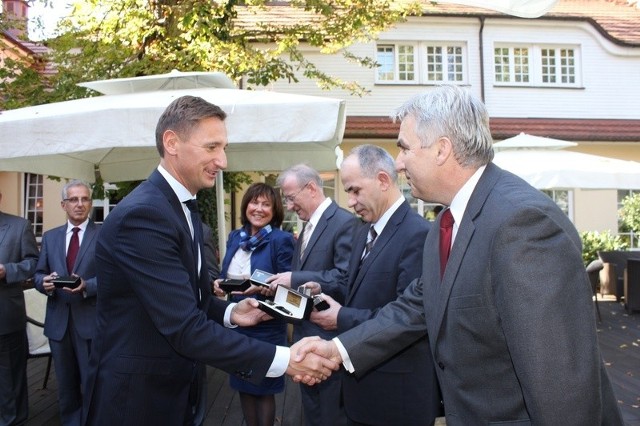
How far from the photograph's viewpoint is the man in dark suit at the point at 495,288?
173cm

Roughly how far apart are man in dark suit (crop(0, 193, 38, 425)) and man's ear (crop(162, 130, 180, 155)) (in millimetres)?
3111

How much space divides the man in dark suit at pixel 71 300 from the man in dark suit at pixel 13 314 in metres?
0.16

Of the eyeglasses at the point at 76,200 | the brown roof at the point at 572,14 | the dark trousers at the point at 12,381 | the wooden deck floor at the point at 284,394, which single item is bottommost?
the wooden deck floor at the point at 284,394

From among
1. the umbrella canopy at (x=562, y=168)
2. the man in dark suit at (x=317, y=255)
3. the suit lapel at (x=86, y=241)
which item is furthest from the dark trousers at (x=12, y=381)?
the umbrella canopy at (x=562, y=168)

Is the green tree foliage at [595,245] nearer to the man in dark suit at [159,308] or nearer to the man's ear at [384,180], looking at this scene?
the man's ear at [384,180]

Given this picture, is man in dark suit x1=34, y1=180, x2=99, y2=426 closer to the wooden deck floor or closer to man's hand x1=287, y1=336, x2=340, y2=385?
the wooden deck floor

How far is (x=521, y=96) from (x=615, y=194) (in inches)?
155

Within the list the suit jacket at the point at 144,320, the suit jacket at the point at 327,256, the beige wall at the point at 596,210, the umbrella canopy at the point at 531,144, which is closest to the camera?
the suit jacket at the point at 144,320

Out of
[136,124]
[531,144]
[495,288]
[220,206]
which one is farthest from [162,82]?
[531,144]

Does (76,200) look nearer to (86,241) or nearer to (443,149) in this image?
(86,241)

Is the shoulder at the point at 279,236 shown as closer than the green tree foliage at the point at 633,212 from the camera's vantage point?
Yes

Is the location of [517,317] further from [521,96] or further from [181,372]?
[521,96]

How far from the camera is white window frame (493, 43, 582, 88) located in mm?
17734

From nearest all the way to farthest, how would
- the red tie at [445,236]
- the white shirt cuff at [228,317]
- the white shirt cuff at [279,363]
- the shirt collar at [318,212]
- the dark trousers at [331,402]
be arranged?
the red tie at [445,236] → the white shirt cuff at [279,363] → the white shirt cuff at [228,317] → the dark trousers at [331,402] → the shirt collar at [318,212]
